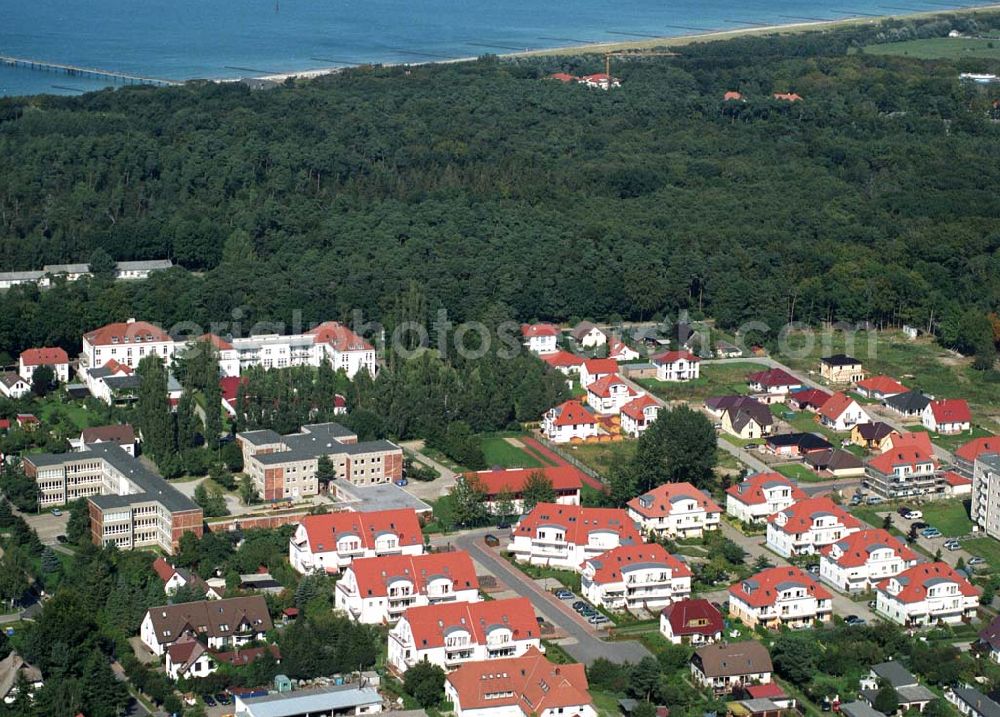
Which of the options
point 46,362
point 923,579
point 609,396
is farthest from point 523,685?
point 46,362

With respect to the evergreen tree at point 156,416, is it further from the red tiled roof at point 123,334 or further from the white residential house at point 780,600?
the white residential house at point 780,600

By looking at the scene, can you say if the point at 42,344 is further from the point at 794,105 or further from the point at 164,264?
the point at 794,105


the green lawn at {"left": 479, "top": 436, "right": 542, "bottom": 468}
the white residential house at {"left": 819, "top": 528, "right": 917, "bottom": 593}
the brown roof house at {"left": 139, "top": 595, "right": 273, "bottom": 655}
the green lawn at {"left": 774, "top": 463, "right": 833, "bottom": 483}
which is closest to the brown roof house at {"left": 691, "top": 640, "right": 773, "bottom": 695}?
the white residential house at {"left": 819, "top": 528, "right": 917, "bottom": 593}

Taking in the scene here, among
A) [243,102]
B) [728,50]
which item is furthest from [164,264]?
[728,50]

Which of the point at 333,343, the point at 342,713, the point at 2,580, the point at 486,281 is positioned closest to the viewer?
the point at 342,713

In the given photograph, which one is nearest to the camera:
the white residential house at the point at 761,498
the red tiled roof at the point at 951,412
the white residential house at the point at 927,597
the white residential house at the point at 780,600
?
the white residential house at the point at 780,600

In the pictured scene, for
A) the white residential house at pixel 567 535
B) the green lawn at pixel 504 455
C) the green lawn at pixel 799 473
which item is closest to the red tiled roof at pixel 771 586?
the white residential house at pixel 567 535

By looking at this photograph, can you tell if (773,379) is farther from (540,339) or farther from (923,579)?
(923,579)
